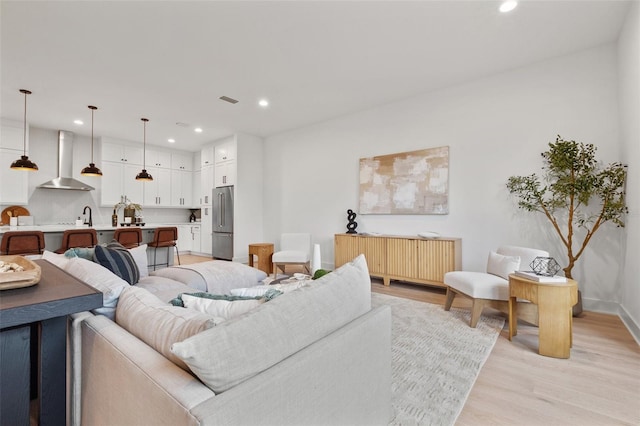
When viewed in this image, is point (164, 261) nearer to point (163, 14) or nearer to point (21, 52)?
point (21, 52)

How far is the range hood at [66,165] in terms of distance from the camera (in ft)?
19.2

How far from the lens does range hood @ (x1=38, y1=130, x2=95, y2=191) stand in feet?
19.2

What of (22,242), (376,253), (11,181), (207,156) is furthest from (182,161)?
(376,253)

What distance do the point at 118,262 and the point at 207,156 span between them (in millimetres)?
5415

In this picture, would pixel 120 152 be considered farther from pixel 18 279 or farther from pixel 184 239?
pixel 18 279

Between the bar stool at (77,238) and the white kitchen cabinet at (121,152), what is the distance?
3.06 meters

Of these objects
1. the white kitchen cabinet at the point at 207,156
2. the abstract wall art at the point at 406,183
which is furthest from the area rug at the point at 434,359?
the white kitchen cabinet at the point at 207,156

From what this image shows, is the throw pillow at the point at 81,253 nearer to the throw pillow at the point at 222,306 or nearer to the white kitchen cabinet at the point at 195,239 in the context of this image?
the throw pillow at the point at 222,306

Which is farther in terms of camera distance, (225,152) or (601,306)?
(225,152)

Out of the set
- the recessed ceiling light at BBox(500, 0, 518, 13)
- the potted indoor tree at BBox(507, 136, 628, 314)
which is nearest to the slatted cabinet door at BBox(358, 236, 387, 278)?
the potted indoor tree at BBox(507, 136, 628, 314)

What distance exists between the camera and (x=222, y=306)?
3.63 ft

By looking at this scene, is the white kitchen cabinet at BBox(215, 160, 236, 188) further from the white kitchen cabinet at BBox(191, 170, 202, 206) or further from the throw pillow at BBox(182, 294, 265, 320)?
the throw pillow at BBox(182, 294, 265, 320)

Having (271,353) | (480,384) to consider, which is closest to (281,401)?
(271,353)

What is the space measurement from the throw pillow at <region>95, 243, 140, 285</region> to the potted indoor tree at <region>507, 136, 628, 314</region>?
4.02 meters
